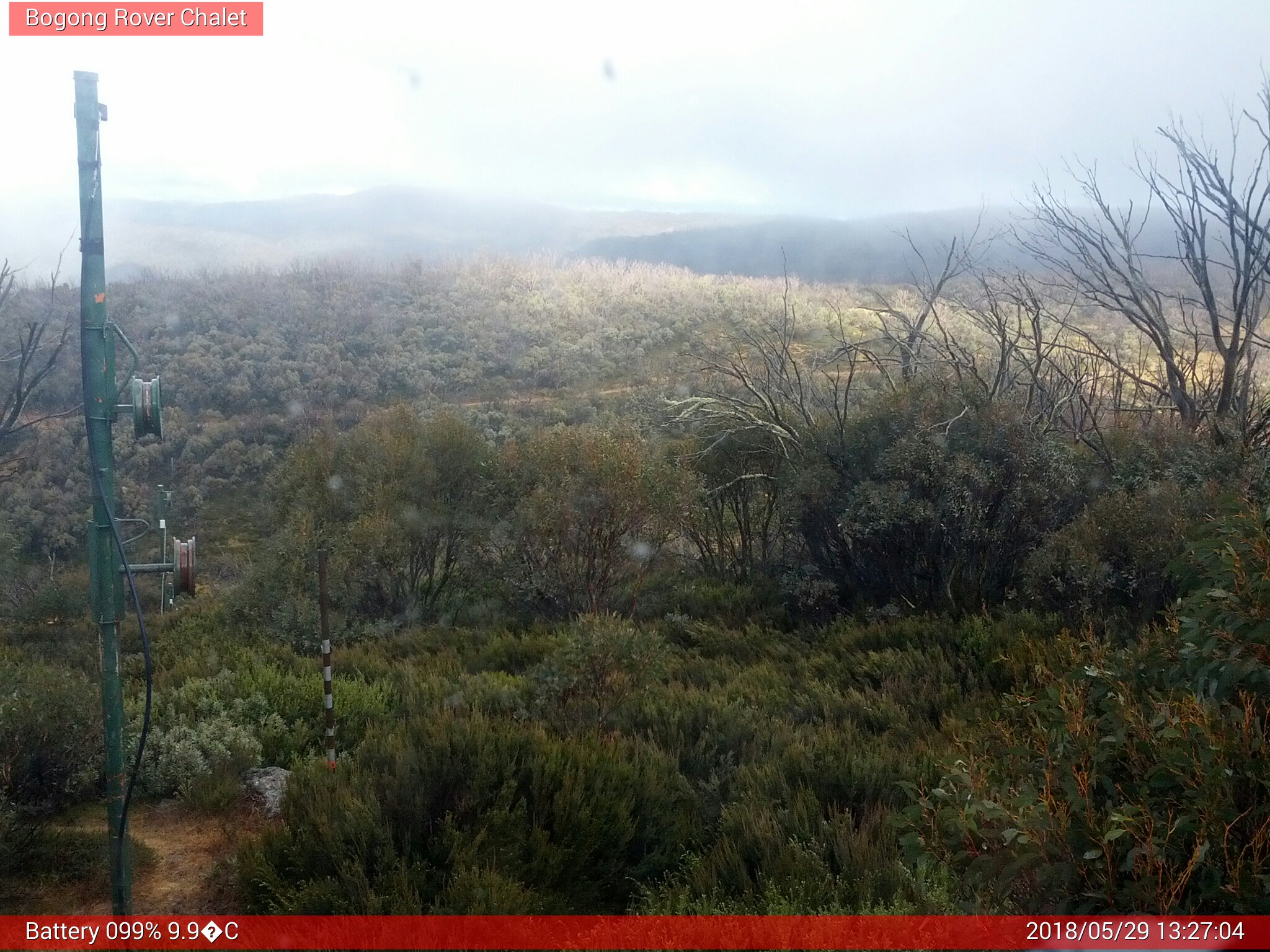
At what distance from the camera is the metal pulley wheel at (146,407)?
4062mm

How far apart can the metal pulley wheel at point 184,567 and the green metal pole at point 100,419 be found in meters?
0.34

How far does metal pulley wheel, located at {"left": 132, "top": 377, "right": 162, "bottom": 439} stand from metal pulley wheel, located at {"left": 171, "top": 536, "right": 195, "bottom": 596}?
57cm

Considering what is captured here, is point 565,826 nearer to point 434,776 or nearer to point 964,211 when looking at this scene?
point 434,776

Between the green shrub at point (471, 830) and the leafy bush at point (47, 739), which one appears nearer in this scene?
the green shrub at point (471, 830)

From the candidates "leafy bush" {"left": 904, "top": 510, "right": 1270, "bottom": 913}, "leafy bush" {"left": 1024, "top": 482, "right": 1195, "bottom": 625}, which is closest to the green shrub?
"leafy bush" {"left": 904, "top": 510, "right": 1270, "bottom": 913}

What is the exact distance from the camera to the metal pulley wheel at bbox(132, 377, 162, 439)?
13.3ft

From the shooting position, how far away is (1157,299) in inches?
514

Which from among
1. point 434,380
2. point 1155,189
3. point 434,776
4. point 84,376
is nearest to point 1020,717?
point 434,776

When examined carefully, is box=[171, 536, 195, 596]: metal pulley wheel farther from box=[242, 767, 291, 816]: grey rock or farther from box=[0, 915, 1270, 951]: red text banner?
box=[242, 767, 291, 816]: grey rock

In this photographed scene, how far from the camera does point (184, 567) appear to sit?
412cm

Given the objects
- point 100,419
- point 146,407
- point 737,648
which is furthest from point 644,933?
point 737,648

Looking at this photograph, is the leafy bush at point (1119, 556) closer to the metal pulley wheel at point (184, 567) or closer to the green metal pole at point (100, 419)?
the metal pulley wheel at point (184, 567)

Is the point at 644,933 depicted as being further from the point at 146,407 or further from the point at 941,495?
the point at 941,495

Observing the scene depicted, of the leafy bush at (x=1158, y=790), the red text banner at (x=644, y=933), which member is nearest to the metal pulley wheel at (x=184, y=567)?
the red text banner at (x=644, y=933)
